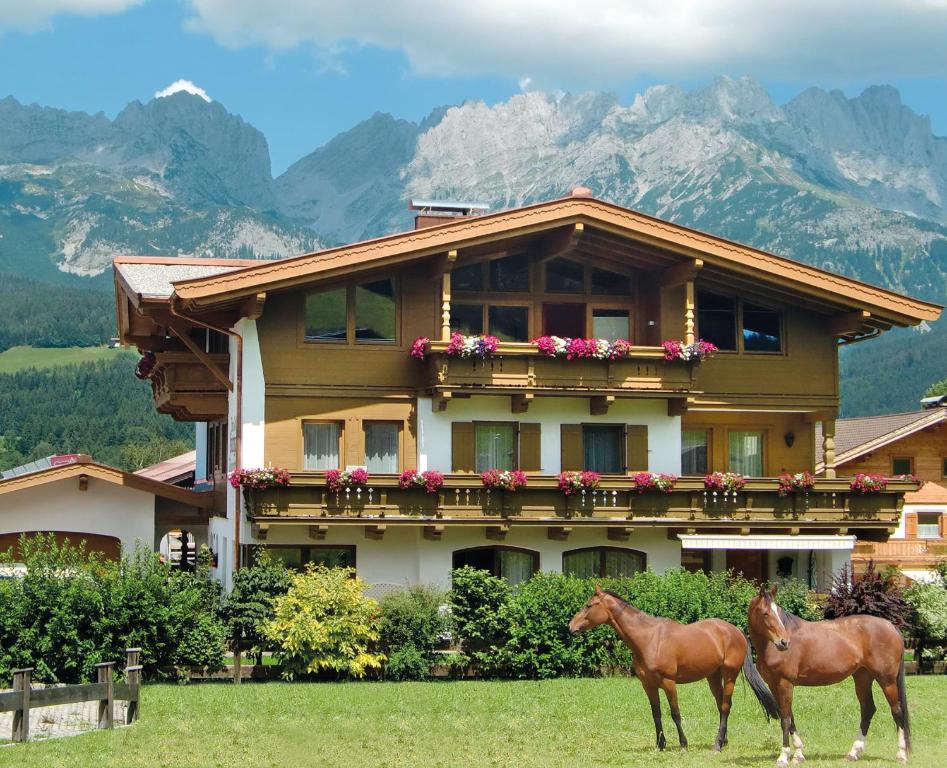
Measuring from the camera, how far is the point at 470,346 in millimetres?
31906

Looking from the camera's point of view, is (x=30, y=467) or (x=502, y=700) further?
(x=30, y=467)

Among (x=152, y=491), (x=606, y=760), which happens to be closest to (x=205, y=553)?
(x=152, y=491)

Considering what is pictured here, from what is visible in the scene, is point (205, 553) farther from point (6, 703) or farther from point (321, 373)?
point (6, 703)

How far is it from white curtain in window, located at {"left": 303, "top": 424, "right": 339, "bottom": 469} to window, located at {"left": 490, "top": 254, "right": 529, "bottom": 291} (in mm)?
5193

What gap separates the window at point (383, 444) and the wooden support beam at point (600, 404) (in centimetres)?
462

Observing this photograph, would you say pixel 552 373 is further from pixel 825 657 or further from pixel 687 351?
pixel 825 657

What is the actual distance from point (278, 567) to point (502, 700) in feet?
23.0

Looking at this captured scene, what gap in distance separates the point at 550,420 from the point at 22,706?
16731mm

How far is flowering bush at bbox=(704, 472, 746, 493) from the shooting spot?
32969 mm

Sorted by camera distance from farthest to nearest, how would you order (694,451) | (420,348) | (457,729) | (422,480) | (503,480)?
(694,451) < (420,348) < (503,480) < (422,480) < (457,729)

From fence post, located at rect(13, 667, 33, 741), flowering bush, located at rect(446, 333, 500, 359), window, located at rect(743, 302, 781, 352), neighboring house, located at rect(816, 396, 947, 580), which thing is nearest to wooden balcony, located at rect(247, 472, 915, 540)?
flowering bush, located at rect(446, 333, 500, 359)

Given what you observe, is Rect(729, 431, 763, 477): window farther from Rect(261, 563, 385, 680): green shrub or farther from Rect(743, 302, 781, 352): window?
Rect(261, 563, 385, 680): green shrub

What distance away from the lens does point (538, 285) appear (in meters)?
34.4

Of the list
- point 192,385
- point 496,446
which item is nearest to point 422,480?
point 496,446
